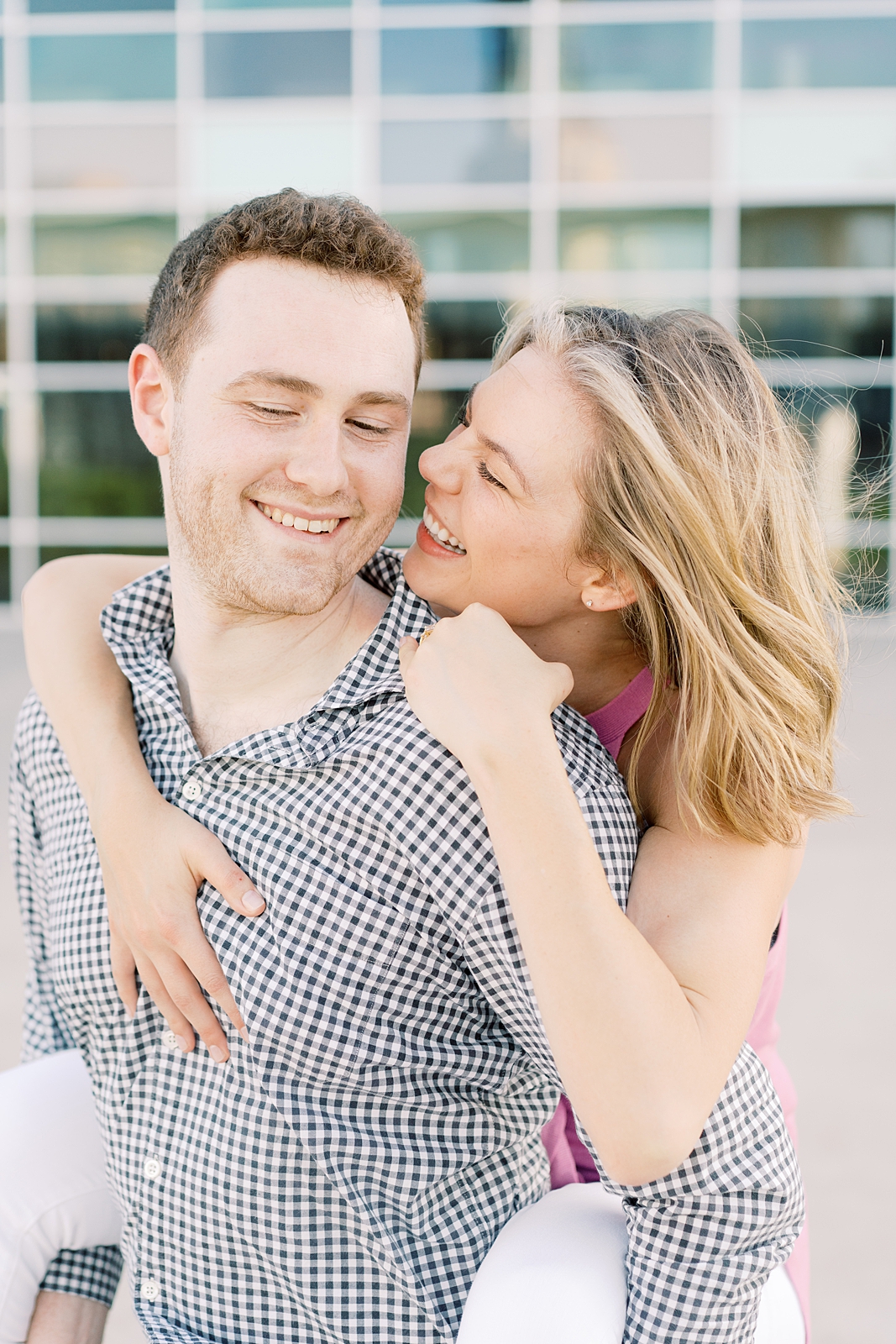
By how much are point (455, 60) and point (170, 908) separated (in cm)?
1211

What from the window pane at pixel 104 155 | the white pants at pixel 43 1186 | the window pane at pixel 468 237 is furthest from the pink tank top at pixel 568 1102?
the window pane at pixel 104 155

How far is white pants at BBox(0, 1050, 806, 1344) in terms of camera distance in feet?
5.12

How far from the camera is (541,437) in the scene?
6.35 feet

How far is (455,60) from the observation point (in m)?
12.2

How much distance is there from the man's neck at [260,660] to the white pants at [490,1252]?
66 centimetres

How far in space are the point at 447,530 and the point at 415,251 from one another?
1.51 ft

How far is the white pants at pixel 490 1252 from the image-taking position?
1562 mm

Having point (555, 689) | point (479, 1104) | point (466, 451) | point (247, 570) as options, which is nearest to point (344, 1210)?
point (479, 1104)

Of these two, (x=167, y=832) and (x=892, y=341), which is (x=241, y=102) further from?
(x=167, y=832)

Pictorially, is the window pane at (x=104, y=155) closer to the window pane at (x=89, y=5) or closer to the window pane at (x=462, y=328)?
the window pane at (x=89, y=5)

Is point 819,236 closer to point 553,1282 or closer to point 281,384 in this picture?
point 281,384

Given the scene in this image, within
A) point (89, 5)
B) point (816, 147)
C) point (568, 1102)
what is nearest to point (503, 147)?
point (816, 147)

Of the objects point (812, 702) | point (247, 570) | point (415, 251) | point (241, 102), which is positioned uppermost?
point (241, 102)

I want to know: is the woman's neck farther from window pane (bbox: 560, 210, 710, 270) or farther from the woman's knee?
window pane (bbox: 560, 210, 710, 270)
